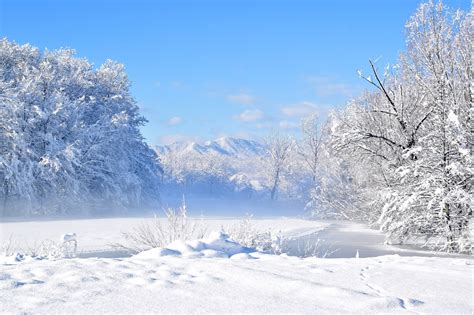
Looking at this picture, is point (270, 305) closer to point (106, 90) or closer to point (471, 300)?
point (471, 300)

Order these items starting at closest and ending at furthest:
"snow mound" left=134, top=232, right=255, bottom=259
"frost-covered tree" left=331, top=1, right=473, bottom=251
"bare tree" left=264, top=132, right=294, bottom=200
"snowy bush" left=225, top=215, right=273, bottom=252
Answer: "snow mound" left=134, top=232, right=255, bottom=259 → "snowy bush" left=225, top=215, right=273, bottom=252 → "frost-covered tree" left=331, top=1, right=473, bottom=251 → "bare tree" left=264, top=132, right=294, bottom=200

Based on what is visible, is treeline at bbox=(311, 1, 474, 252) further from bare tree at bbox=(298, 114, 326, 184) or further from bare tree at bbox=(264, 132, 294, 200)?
bare tree at bbox=(264, 132, 294, 200)

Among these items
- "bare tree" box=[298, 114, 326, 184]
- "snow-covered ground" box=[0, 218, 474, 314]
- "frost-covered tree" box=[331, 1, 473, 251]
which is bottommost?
"snow-covered ground" box=[0, 218, 474, 314]

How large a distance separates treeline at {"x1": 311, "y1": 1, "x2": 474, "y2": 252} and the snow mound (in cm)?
680

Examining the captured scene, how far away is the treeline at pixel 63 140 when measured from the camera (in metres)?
24.7

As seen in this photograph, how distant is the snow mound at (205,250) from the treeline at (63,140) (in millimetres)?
19302

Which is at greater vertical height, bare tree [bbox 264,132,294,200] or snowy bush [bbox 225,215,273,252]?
bare tree [bbox 264,132,294,200]

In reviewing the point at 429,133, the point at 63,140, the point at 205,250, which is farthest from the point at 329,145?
the point at 63,140

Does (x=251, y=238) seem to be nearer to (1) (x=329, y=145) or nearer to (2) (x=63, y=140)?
(1) (x=329, y=145)

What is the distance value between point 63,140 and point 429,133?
22584mm

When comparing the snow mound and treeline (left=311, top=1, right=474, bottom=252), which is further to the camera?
treeline (left=311, top=1, right=474, bottom=252)

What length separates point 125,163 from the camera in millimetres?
31969

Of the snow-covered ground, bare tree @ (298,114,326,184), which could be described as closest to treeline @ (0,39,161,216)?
bare tree @ (298,114,326,184)

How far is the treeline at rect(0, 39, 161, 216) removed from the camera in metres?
24.7
